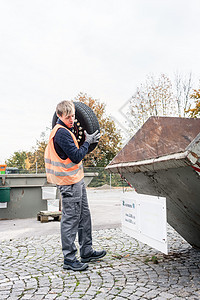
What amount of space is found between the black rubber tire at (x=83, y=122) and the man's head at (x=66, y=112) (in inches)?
9.8

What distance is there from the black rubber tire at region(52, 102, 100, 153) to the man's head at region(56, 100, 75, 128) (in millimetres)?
248

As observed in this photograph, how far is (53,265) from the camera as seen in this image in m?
3.52

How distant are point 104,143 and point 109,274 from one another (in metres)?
27.0

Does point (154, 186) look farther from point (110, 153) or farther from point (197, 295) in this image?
point (110, 153)

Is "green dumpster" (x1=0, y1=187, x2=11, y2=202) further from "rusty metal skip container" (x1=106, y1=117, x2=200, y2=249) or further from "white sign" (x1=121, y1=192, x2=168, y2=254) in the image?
"white sign" (x1=121, y1=192, x2=168, y2=254)

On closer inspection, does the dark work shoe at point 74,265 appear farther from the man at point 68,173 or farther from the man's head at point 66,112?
the man's head at point 66,112

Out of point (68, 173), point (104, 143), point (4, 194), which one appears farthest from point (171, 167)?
point (104, 143)

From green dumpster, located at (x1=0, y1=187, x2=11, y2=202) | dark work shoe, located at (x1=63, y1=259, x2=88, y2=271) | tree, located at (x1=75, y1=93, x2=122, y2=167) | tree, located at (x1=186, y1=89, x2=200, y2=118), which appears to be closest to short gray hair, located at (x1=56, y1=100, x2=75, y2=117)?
dark work shoe, located at (x1=63, y1=259, x2=88, y2=271)

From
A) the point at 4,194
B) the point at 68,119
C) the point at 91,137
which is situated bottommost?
the point at 4,194

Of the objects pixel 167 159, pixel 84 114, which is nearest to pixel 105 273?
pixel 167 159

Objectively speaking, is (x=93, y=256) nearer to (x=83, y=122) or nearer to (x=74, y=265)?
(x=74, y=265)

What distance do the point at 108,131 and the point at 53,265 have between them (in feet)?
91.4

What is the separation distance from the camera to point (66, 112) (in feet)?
11.1

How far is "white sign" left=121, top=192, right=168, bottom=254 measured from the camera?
2.56 m
